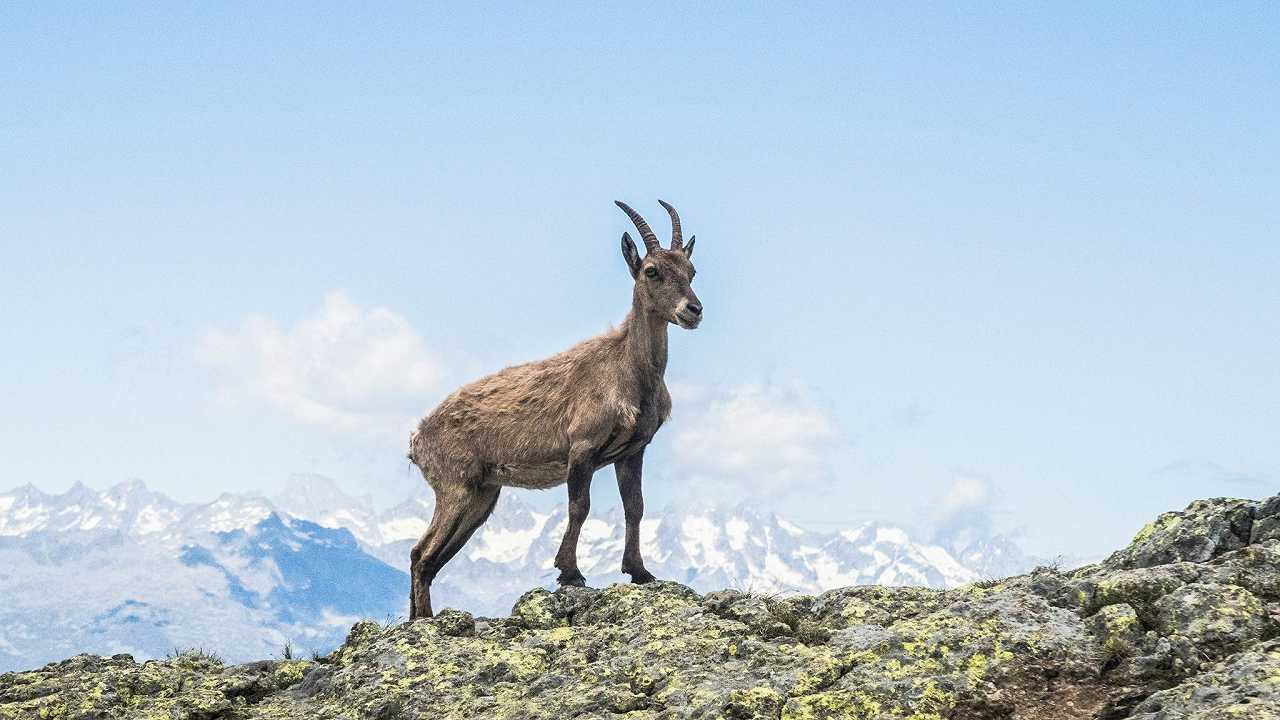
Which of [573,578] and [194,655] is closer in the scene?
[194,655]

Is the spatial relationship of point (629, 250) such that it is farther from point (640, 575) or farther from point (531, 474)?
point (640, 575)

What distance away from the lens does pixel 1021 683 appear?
972 centimetres

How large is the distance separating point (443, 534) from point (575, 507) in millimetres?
2747

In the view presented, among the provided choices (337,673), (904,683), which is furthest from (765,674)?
(337,673)

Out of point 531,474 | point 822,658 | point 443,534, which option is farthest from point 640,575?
Result: point 822,658

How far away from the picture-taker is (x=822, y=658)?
34.3 feet

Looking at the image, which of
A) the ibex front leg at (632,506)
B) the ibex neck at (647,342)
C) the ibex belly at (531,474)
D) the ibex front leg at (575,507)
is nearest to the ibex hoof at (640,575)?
the ibex front leg at (632,506)

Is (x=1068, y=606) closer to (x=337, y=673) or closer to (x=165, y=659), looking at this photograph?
(x=337, y=673)

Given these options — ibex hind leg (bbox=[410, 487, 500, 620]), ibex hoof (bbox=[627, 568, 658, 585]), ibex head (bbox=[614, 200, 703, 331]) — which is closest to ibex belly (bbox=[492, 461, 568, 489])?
ibex hind leg (bbox=[410, 487, 500, 620])

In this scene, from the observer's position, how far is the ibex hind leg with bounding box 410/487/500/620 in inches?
698

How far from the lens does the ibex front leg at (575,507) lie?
16094 mm

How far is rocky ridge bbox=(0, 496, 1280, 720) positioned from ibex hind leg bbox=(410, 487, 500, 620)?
3786mm

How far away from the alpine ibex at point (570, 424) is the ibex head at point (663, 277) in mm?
13

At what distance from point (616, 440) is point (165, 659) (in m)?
5.97
